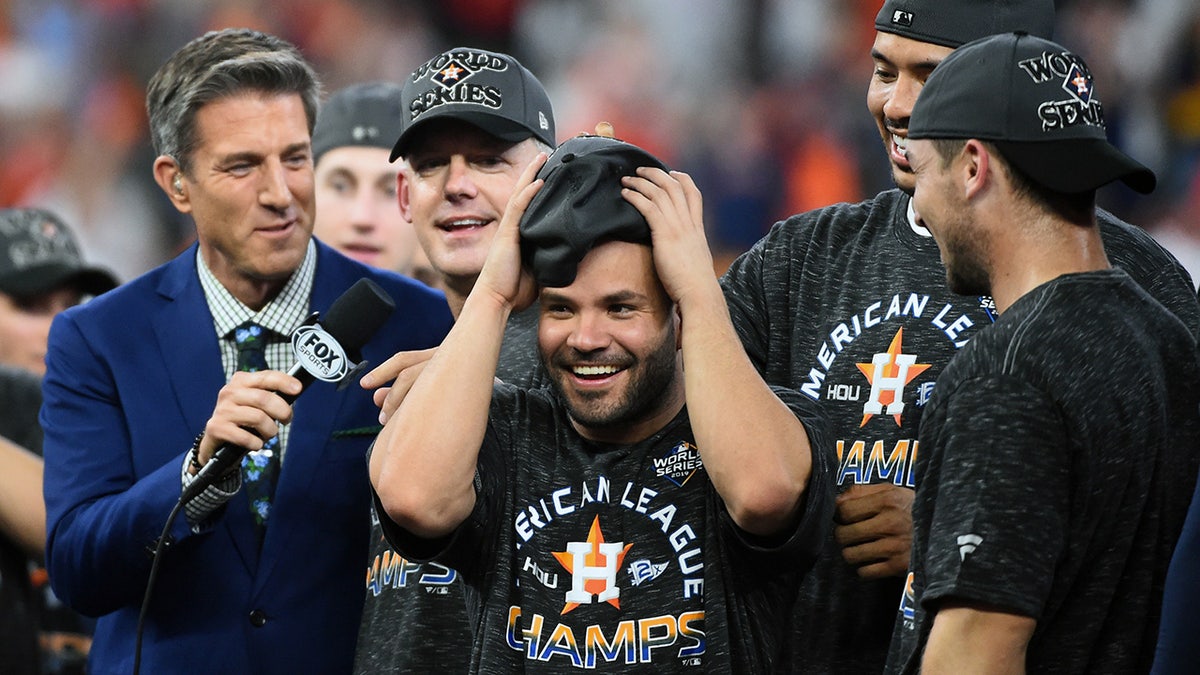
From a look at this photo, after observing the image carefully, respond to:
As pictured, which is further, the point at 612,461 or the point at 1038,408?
the point at 612,461

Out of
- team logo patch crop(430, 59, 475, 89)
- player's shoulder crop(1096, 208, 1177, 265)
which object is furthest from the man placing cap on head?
player's shoulder crop(1096, 208, 1177, 265)

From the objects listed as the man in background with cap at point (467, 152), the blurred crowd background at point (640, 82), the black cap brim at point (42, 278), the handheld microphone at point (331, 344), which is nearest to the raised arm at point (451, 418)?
the handheld microphone at point (331, 344)

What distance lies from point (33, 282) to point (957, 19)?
2.75 metres

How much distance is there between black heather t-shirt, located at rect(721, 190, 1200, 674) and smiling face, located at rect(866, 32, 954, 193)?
0.14 meters

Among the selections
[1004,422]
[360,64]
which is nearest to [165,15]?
[360,64]

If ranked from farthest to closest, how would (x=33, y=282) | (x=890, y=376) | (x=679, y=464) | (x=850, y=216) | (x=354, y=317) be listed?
1. (x=33, y=282)
2. (x=850, y=216)
3. (x=890, y=376)
4. (x=354, y=317)
5. (x=679, y=464)

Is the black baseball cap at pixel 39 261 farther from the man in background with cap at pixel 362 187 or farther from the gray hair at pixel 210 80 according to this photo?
the gray hair at pixel 210 80

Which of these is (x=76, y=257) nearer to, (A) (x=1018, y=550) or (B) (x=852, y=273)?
(B) (x=852, y=273)

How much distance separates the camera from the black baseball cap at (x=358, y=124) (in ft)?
14.0

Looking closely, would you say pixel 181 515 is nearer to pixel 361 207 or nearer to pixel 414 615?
pixel 414 615

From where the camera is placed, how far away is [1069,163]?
1.96 metres

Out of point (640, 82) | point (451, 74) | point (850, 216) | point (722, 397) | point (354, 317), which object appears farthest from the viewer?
point (640, 82)

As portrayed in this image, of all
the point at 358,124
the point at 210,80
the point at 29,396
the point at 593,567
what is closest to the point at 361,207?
the point at 358,124

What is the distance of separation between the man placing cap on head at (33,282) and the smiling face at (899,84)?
2.56 meters
